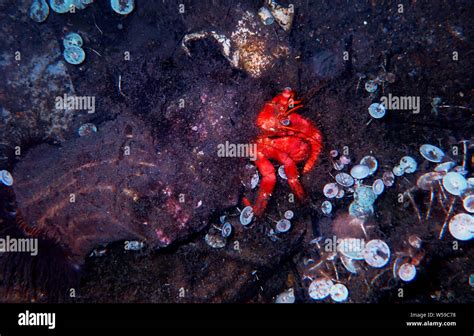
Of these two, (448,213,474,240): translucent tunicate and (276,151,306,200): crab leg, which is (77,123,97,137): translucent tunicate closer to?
(276,151,306,200): crab leg

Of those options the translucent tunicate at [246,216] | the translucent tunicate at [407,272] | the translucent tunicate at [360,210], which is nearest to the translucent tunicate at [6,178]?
the translucent tunicate at [246,216]

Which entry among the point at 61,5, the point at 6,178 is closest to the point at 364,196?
the point at 6,178

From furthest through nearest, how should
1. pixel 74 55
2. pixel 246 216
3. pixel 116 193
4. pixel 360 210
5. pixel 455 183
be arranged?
pixel 74 55
pixel 246 216
pixel 360 210
pixel 455 183
pixel 116 193

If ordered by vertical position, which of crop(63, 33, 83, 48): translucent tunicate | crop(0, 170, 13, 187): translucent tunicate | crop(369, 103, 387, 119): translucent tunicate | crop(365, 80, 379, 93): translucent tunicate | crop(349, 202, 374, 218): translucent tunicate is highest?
crop(63, 33, 83, 48): translucent tunicate

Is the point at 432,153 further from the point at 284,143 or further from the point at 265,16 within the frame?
the point at 265,16

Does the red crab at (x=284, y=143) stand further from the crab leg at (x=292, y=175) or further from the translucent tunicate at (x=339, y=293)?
the translucent tunicate at (x=339, y=293)

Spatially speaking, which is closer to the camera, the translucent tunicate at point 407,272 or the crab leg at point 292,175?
the translucent tunicate at point 407,272

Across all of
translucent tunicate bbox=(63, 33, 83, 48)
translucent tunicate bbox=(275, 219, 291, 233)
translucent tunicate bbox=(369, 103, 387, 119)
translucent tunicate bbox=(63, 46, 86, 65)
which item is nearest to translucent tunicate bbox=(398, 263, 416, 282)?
translucent tunicate bbox=(275, 219, 291, 233)

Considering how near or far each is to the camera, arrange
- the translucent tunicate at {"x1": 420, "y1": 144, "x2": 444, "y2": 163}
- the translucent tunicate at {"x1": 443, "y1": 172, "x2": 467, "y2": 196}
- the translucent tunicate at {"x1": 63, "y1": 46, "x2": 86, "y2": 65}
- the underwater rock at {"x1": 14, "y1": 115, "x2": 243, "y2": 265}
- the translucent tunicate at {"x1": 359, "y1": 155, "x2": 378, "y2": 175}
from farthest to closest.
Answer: the translucent tunicate at {"x1": 63, "y1": 46, "x2": 86, "y2": 65} → the translucent tunicate at {"x1": 359, "y1": 155, "x2": 378, "y2": 175} → the translucent tunicate at {"x1": 420, "y1": 144, "x2": 444, "y2": 163} → the translucent tunicate at {"x1": 443, "y1": 172, "x2": 467, "y2": 196} → the underwater rock at {"x1": 14, "y1": 115, "x2": 243, "y2": 265}
